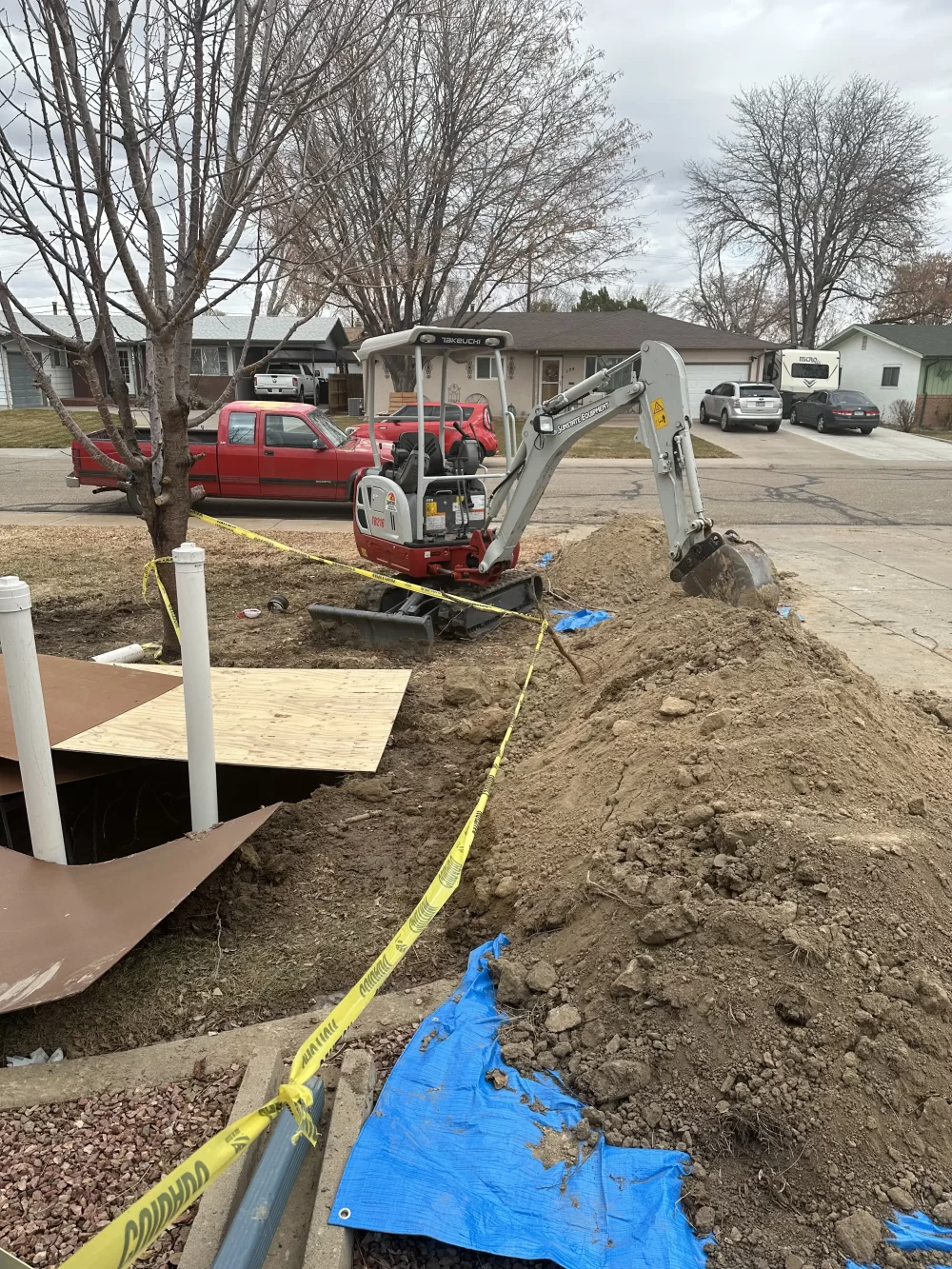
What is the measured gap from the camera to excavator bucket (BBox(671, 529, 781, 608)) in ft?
18.9

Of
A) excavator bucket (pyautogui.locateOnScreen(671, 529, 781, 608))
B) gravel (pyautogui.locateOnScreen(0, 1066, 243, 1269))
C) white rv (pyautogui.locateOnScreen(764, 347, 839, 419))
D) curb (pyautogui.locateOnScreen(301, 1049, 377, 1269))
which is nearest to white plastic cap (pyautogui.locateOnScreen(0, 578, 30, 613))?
gravel (pyautogui.locateOnScreen(0, 1066, 243, 1269))

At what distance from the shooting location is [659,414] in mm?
6312

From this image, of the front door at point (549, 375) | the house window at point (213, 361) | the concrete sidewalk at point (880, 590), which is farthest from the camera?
the front door at point (549, 375)

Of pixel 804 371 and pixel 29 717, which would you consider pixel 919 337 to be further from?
pixel 29 717

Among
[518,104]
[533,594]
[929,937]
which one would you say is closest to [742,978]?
[929,937]

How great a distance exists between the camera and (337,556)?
11.8 meters

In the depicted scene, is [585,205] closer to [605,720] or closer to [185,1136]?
[605,720]

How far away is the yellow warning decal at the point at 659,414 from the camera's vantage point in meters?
6.27

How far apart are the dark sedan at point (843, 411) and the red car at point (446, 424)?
1661cm

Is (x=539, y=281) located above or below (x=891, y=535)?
above

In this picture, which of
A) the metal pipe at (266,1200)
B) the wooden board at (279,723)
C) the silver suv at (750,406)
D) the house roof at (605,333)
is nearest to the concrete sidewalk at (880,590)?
the wooden board at (279,723)

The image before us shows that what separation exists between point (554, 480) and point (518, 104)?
897cm

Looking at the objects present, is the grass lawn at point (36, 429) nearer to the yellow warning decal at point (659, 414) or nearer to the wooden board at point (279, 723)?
the wooden board at point (279, 723)

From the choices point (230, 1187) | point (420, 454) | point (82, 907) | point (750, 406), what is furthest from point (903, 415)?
point (230, 1187)
